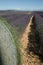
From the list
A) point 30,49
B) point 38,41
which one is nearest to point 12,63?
point 30,49

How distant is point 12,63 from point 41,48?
5083 millimetres

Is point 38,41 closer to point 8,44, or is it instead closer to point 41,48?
point 41,48

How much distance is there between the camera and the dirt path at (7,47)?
301cm

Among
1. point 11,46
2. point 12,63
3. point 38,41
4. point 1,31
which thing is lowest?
point 38,41

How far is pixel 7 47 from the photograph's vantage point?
307 cm

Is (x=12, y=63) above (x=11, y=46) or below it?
below

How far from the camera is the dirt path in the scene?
3.01 meters

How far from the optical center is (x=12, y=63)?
3.11 m

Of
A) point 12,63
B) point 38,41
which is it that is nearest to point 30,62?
point 38,41

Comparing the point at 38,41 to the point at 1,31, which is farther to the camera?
the point at 38,41

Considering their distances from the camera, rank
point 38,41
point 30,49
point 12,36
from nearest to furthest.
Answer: point 12,36
point 30,49
point 38,41

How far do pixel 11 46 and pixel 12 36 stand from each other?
0.46 feet

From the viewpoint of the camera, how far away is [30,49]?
7840mm

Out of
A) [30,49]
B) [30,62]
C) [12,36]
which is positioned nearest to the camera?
[12,36]
